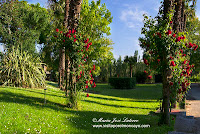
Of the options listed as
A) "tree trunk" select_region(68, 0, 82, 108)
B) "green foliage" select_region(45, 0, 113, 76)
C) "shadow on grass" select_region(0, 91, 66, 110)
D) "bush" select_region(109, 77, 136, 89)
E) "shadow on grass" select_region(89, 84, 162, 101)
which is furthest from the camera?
"bush" select_region(109, 77, 136, 89)

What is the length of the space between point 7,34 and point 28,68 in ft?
47.6

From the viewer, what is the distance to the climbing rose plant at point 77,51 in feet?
24.6

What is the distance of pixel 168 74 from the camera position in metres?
6.30

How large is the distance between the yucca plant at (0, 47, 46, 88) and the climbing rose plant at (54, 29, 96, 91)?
241 inches

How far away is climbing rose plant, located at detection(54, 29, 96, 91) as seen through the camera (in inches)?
295

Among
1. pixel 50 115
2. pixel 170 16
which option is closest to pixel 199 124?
pixel 170 16

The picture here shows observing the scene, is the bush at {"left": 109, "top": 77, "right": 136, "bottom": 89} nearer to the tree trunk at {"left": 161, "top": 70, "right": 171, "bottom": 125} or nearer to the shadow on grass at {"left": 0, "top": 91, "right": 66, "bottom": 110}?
the shadow on grass at {"left": 0, "top": 91, "right": 66, "bottom": 110}

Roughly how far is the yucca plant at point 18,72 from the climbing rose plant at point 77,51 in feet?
20.1

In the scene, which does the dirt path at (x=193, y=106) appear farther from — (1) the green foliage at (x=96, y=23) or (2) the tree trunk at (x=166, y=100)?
Answer: (1) the green foliage at (x=96, y=23)

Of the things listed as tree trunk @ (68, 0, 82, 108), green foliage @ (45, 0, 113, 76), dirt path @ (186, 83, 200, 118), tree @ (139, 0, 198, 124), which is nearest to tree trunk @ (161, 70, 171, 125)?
tree @ (139, 0, 198, 124)

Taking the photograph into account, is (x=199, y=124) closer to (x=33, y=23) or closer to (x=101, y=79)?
(x=33, y=23)

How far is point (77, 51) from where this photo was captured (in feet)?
25.0

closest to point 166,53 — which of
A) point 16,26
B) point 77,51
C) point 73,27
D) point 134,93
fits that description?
point 77,51

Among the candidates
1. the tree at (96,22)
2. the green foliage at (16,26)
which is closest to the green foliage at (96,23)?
the tree at (96,22)
